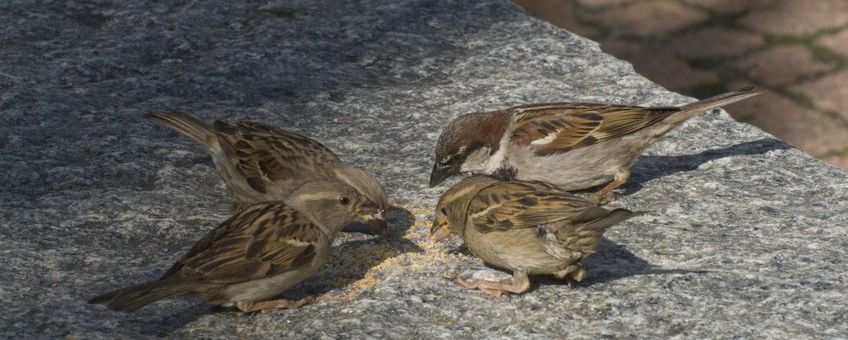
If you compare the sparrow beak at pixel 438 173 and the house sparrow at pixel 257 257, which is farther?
the sparrow beak at pixel 438 173

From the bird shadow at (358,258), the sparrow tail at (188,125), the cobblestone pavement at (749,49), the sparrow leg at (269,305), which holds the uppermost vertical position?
the sparrow tail at (188,125)

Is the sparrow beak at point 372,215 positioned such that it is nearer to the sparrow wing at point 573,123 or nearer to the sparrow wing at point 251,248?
the sparrow wing at point 251,248

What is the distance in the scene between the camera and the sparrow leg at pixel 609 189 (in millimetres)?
5105

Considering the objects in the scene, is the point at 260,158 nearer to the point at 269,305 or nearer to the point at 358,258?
the point at 358,258

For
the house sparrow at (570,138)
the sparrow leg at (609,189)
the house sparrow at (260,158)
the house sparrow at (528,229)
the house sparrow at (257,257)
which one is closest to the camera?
the house sparrow at (257,257)

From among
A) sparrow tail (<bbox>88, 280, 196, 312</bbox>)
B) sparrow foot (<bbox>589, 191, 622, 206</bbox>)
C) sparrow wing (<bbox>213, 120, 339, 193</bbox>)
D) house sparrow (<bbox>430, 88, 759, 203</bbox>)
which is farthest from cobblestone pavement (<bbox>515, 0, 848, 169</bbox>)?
sparrow tail (<bbox>88, 280, 196, 312</bbox>)

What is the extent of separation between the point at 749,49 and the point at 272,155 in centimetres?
472

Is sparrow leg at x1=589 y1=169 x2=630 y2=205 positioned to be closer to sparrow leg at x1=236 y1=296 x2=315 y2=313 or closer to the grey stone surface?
the grey stone surface

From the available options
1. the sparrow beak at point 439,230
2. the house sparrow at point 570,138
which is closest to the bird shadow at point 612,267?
the sparrow beak at point 439,230

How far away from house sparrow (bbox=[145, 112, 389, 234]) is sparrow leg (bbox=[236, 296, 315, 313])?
0.75 meters

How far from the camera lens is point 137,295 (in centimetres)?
384

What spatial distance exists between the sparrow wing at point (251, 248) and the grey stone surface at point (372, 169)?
157 mm

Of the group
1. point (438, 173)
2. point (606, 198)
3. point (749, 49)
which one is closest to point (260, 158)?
point (438, 173)

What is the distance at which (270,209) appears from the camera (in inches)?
175
